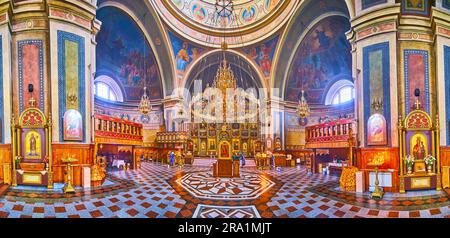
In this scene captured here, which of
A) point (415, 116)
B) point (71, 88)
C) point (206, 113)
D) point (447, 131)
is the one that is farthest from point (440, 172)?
point (206, 113)

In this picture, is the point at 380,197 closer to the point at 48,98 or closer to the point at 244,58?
the point at 48,98

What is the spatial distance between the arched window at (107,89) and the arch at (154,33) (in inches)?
130

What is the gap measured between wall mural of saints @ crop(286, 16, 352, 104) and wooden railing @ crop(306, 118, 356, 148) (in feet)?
22.6

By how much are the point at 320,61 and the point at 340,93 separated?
306 centimetres

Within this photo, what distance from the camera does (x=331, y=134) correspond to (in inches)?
364

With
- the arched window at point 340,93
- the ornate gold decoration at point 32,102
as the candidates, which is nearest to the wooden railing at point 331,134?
the arched window at point 340,93

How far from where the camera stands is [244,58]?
17.3 meters

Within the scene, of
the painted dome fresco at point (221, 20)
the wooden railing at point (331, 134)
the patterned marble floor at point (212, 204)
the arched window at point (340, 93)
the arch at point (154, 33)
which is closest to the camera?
the patterned marble floor at point (212, 204)

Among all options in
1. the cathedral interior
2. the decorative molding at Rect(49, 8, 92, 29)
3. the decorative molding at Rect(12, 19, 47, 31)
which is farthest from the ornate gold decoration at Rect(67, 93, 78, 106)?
the decorative molding at Rect(49, 8, 92, 29)

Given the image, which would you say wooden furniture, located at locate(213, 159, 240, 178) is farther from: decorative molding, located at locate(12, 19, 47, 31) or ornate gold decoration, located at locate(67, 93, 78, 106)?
decorative molding, located at locate(12, 19, 47, 31)

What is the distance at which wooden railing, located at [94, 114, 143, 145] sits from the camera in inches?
324

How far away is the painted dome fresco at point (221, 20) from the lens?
14867 millimetres

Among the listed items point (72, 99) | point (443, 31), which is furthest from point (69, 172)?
point (443, 31)

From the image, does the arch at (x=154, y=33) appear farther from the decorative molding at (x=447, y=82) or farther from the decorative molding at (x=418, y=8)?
the decorative molding at (x=447, y=82)
